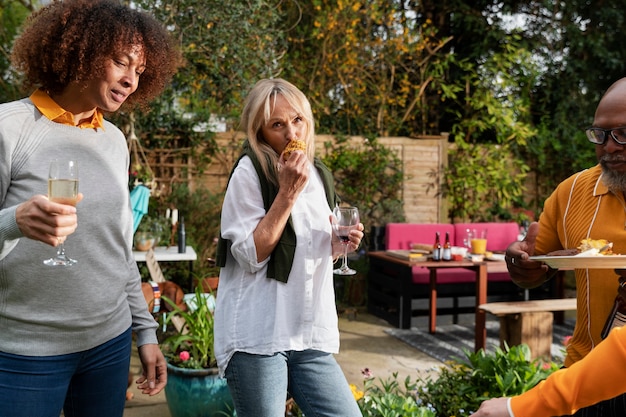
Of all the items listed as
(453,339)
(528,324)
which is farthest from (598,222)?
(453,339)

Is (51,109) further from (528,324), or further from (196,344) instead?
(528,324)

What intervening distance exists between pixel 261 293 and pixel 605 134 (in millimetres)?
1169

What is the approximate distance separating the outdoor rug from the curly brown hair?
4373mm

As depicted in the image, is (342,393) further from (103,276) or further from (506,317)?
(506,317)

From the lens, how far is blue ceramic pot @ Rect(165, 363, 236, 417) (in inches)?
124

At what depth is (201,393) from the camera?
3.15 metres

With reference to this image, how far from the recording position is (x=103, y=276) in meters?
1.62

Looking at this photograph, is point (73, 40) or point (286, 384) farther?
point (286, 384)

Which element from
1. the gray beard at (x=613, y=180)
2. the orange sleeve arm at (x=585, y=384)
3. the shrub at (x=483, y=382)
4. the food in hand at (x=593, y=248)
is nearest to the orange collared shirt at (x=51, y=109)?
the orange sleeve arm at (x=585, y=384)

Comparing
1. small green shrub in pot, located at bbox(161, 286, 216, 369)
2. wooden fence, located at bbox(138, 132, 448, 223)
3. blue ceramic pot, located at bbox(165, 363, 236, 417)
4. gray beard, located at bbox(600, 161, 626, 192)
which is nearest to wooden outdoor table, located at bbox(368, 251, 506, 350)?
wooden fence, located at bbox(138, 132, 448, 223)

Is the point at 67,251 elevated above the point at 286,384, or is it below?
above

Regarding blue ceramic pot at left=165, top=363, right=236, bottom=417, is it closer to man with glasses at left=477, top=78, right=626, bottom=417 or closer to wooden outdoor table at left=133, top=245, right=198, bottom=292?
man with glasses at left=477, top=78, right=626, bottom=417

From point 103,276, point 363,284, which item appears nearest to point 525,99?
point 363,284

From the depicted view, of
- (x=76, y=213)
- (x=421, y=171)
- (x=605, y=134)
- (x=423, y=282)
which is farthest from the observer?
(x=421, y=171)
